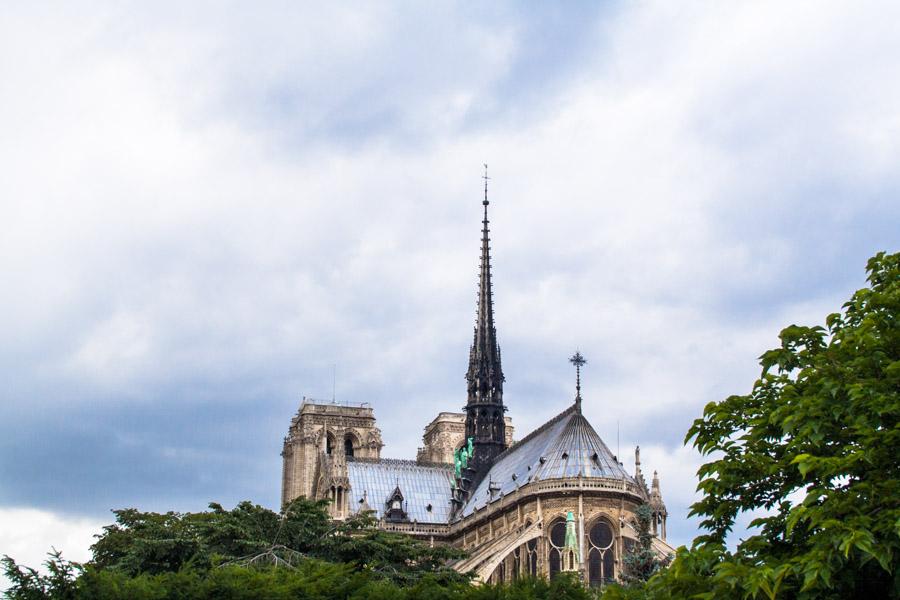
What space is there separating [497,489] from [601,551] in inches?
531

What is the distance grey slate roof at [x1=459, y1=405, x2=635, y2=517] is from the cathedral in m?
0.09

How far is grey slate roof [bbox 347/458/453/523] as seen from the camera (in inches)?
3543

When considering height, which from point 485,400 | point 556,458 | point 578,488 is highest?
point 485,400

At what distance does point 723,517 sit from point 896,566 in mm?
4495

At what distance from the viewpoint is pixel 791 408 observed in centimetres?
1936

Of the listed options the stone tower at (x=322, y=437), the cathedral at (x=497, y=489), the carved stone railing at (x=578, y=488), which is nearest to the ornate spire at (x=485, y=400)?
the cathedral at (x=497, y=489)

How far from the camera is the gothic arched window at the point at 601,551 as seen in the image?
69062 millimetres

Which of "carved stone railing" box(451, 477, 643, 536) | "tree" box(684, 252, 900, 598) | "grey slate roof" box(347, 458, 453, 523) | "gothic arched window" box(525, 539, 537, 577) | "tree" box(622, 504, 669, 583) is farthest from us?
"grey slate roof" box(347, 458, 453, 523)

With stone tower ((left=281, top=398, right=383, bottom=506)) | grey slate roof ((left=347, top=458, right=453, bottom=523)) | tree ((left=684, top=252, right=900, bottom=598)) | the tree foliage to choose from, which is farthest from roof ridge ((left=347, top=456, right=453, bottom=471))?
tree ((left=684, top=252, right=900, bottom=598))

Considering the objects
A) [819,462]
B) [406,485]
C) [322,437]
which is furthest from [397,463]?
[819,462]

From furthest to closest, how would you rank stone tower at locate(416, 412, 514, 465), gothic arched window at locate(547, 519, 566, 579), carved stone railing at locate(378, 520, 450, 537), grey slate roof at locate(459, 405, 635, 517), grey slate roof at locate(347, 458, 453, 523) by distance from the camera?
stone tower at locate(416, 412, 514, 465), grey slate roof at locate(347, 458, 453, 523), carved stone railing at locate(378, 520, 450, 537), grey slate roof at locate(459, 405, 635, 517), gothic arched window at locate(547, 519, 566, 579)

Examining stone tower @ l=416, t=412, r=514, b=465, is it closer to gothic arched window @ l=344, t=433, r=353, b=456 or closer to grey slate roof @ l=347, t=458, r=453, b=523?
gothic arched window @ l=344, t=433, r=353, b=456

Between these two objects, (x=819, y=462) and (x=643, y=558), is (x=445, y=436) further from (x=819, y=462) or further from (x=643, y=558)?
(x=819, y=462)

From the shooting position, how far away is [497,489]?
269 feet
